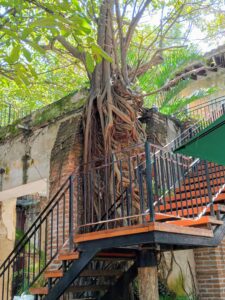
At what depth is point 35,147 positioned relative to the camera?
299 inches

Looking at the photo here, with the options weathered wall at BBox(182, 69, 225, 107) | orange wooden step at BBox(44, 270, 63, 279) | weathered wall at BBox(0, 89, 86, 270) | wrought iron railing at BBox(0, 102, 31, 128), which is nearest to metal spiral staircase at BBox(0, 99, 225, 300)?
orange wooden step at BBox(44, 270, 63, 279)

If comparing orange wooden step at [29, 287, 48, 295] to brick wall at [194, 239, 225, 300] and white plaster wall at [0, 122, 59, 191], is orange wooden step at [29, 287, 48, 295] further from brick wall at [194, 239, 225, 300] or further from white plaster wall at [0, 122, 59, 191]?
brick wall at [194, 239, 225, 300]

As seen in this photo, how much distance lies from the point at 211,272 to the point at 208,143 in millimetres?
4462

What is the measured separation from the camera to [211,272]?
6.85 metres

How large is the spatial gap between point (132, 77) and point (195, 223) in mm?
3862

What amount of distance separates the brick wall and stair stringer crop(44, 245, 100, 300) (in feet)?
10.3

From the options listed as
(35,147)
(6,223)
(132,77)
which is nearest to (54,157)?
(35,147)

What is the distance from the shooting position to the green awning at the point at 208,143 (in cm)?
302

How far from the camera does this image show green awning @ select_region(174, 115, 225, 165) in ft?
9.89

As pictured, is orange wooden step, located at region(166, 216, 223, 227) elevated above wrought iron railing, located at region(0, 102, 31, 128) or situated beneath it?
situated beneath

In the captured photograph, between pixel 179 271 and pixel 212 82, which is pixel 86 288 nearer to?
pixel 179 271

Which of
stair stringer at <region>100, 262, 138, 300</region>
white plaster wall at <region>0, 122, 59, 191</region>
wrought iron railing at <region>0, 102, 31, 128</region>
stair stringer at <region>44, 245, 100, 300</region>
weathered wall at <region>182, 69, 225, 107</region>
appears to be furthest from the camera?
weathered wall at <region>182, 69, 225, 107</region>

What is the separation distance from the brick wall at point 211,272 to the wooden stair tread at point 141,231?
92.4 inches

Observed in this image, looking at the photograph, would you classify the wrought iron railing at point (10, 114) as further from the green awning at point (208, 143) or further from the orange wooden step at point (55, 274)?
the green awning at point (208, 143)
